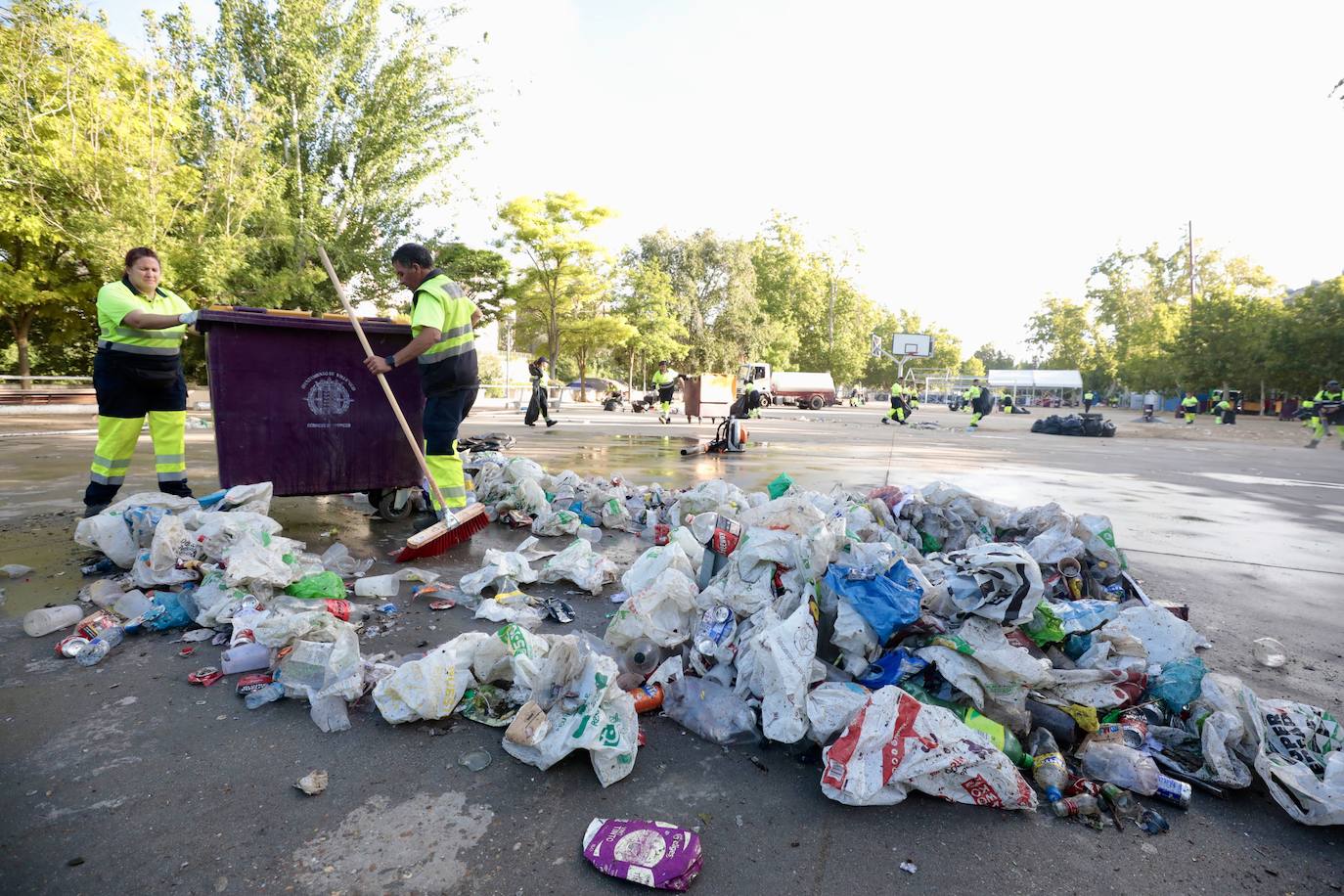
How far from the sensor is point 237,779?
1.78 metres

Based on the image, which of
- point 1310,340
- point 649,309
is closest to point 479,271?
point 649,309

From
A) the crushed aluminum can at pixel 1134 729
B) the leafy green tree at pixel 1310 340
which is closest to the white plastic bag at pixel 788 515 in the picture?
the crushed aluminum can at pixel 1134 729

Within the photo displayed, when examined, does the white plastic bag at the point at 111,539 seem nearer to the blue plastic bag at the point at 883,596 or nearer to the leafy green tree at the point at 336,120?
the blue plastic bag at the point at 883,596

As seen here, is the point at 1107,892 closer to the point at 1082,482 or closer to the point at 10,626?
the point at 10,626

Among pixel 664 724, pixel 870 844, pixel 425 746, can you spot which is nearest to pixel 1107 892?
pixel 870 844

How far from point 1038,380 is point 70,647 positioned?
229 feet

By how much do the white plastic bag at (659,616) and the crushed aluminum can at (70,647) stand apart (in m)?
1.97

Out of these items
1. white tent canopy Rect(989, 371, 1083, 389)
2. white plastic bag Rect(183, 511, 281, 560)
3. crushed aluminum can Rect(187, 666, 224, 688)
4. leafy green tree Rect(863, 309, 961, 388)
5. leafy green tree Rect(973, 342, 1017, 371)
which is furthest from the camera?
leafy green tree Rect(973, 342, 1017, 371)

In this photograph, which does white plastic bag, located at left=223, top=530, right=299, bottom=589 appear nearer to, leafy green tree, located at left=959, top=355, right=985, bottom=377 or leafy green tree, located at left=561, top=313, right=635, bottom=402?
leafy green tree, located at left=561, top=313, right=635, bottom=402

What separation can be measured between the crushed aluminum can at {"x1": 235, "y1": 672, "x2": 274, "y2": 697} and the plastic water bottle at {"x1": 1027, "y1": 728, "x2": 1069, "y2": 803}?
2479mm

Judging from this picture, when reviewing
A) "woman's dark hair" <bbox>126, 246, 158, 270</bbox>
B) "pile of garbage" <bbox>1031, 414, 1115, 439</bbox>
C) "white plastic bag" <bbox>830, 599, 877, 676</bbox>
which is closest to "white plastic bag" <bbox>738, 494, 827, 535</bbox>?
"white plastic bag" <bbox>830, 599, 877, 676</bbox>

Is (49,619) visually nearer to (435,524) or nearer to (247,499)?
(247,499)

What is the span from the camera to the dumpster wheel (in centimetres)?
487

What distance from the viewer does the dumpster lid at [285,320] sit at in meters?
3.92
